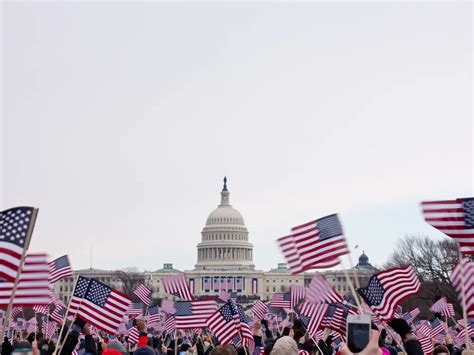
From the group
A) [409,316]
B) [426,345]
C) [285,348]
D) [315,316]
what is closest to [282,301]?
[409,316]

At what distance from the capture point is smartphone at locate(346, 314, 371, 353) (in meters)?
6.21

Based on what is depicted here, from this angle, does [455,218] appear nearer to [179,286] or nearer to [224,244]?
[179,286]

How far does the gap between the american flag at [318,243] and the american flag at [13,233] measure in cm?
394

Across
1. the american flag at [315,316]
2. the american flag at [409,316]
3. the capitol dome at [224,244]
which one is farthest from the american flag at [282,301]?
the capitol dome at [224,244]

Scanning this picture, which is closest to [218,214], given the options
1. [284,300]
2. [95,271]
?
[95,271]

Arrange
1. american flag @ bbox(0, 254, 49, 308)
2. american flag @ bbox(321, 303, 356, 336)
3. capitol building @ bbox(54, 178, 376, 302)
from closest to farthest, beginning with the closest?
american flag @ bbox(0, 254, 49, 308), american flag @ bbox(321, 303, 356, 336), capitol building @ bbox(54, 178, 376, 302)

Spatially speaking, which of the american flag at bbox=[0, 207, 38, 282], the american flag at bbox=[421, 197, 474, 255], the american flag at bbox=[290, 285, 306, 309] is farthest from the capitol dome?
the american flag at bbox=[0, 207, 38, 282]

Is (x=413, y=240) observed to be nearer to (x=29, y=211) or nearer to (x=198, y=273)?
(x=29, y=211)

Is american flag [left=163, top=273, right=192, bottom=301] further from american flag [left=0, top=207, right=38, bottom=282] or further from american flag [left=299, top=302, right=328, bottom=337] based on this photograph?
american flag [left=0, top=207, right=38, bottom=282]

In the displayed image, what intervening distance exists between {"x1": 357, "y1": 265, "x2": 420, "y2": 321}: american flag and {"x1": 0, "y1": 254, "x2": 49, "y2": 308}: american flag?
528cm

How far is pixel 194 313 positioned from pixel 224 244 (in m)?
148

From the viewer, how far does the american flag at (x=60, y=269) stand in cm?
1795

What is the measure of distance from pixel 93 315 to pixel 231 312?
424 cm

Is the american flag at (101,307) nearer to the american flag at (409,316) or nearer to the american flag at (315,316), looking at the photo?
the american flag at (315,316)
